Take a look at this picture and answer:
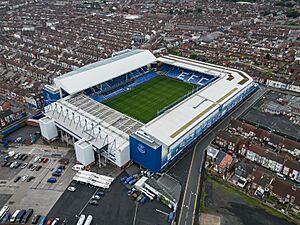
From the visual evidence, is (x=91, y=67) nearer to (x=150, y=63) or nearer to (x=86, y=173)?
(x=150, y=63)

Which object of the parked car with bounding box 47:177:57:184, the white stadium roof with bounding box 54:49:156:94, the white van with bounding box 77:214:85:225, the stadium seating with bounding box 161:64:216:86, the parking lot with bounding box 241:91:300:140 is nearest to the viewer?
the white van with bounding box 77:214:85:225

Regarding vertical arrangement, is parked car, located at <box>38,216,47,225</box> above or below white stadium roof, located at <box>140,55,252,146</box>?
below

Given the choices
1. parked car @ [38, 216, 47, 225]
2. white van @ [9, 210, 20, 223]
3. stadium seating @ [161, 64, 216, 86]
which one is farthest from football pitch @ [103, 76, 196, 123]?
white van @ [9, 210, 20, 223]

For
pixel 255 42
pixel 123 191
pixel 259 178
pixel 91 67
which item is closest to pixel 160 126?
pixel 123 191

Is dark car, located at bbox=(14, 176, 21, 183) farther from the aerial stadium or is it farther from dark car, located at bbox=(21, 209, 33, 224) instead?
the aerial stadium

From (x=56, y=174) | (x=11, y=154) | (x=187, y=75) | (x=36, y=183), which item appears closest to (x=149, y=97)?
(x=187, y=75)

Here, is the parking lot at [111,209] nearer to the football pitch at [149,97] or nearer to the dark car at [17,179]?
the dark car at [17,179]

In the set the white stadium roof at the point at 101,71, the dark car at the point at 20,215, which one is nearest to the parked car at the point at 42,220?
the dark car at the point at 20,215

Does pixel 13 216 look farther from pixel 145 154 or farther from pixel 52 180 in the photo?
pixel 145 154
